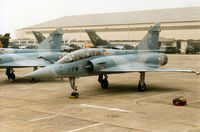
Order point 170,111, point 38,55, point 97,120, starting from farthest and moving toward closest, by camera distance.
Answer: point 38,55
point 170,111
point 97,120

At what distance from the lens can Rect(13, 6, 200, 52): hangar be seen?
56.6 m

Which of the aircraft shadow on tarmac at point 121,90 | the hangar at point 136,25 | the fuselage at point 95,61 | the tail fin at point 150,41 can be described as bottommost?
the aircraft shadow on tarmac at point 121,90

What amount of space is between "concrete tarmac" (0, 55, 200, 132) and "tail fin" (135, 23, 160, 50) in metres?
3.06

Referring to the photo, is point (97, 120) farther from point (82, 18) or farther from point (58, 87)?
point (82, 18)

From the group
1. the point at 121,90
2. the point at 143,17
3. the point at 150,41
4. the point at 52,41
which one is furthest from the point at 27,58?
the point at 143,17

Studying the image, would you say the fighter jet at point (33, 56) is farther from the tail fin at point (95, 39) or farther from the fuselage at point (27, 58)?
the tail fin at point (95, 39)

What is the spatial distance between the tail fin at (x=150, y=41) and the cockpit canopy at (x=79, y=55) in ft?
13.8

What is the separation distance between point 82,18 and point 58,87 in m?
54.9

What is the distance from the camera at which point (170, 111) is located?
12.5 m

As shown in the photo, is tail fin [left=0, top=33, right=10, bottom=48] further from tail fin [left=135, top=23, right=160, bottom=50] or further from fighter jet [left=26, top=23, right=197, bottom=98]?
tail fin [left=135, top=23, right=160, bottom=50]

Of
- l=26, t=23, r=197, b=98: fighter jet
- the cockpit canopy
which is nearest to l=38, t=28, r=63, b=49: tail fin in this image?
l=26, t=23, r=197, b=98: fighter jet

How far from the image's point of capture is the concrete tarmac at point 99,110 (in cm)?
1010

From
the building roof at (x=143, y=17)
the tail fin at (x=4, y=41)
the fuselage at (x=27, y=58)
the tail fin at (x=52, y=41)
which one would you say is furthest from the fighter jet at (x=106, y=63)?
the building roof at (x=143, y=17)

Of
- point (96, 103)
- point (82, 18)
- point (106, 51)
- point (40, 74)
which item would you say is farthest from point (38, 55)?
point (82, 18)
